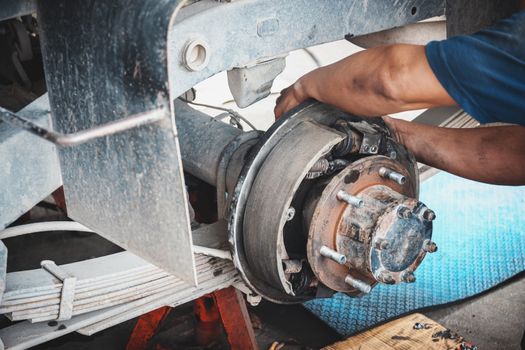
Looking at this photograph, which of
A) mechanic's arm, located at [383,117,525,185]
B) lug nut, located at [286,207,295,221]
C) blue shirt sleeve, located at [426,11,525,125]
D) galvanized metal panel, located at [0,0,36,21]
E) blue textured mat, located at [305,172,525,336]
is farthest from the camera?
blue textured mat, located at [305,172,525,336]

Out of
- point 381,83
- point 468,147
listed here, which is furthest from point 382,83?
point 468,147

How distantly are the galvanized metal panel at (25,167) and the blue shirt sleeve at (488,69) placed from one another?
801 mm

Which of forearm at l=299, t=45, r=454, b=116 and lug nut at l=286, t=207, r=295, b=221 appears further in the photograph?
lug nut at l=286, t=207, r=295, b=221

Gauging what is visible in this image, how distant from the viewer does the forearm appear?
4.19 ft

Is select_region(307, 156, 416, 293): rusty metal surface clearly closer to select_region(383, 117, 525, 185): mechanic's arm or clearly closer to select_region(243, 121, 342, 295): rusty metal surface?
select_region(243, 121, 342, 295): rusty metal surface

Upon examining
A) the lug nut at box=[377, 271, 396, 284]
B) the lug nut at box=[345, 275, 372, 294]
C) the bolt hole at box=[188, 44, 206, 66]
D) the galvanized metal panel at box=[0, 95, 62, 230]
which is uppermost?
the bolt hole at box=[188, 44, 206, 66]

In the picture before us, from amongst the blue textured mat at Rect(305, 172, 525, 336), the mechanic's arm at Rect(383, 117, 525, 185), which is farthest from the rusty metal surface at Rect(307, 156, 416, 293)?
the blue textured mat at Rect(305, 172, 525, 336)

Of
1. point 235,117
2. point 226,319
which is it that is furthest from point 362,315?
point 235,117

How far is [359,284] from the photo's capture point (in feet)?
4.96

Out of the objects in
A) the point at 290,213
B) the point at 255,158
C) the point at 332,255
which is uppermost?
the point at 255,158

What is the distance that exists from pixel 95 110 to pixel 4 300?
468mm

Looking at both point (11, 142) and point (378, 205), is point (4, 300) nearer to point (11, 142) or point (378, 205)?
point (11, 142)

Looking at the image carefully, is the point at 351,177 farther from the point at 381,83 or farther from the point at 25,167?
the point at 25,167

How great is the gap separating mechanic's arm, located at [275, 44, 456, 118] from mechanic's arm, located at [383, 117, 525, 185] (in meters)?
0.34
